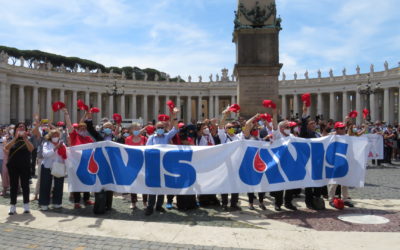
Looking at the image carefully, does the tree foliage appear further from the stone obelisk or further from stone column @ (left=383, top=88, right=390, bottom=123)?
the stone obelisk

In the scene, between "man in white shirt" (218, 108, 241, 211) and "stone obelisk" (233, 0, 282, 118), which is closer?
"man in white shirt" (218, 108, 241, 211)

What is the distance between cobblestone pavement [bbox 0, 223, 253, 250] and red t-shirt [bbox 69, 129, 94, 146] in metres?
3.10

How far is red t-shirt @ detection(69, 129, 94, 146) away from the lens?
31.6ft

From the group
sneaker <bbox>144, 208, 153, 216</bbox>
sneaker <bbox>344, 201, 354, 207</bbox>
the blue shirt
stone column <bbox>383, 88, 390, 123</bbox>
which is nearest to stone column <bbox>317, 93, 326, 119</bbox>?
stone column <bbox>383, 88, 390, 123</bbox>

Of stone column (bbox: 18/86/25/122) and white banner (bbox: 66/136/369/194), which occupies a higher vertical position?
stone column (bbox: 18/86/25/122)

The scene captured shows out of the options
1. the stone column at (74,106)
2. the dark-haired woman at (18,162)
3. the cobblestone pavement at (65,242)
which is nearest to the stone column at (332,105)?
the stone column at (74,106)

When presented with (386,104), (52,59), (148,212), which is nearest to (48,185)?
(148,212)

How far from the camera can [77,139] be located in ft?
31.7

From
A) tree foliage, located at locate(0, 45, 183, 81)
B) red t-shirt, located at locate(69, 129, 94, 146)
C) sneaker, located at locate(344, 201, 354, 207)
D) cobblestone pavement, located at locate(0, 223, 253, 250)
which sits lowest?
cobblestone pavement, located at locate(0, 223, 253, 250)

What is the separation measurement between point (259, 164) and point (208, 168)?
1.30m

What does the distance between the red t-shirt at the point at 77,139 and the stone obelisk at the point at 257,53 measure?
310 inches

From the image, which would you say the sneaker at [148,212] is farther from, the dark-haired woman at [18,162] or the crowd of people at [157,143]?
the dark-haired woman at [18,162]

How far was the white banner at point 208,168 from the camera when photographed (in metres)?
8.55

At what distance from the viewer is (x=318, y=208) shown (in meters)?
8.80
